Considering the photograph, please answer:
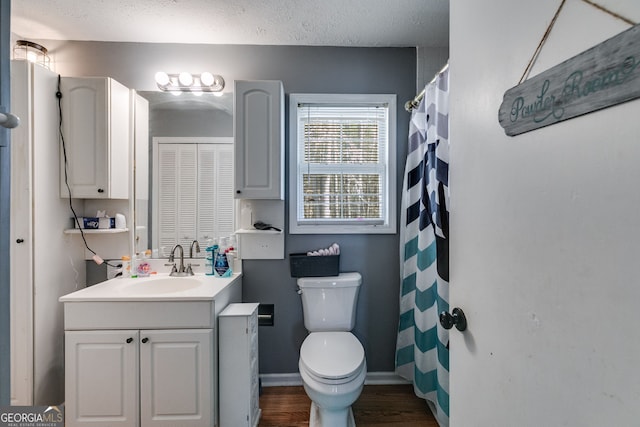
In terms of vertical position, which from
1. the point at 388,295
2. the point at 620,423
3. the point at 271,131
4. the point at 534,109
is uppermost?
the point at 271,131

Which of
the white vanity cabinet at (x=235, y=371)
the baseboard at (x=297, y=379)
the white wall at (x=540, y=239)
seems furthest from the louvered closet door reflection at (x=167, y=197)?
the white wall at (x=540, y=239)

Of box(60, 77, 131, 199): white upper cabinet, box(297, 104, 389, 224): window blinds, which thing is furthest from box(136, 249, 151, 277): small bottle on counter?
box(297, 104, 389, 224): window blinds

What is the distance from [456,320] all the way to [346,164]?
56.5 inches

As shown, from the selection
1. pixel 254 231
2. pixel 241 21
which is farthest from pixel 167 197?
pixel 241 21

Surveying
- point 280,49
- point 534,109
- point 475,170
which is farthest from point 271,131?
point 534,109

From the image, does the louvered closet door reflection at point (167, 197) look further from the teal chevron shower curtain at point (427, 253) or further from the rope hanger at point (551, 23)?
the rope hanger at point (551, 23)

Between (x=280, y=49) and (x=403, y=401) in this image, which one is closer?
(x=403, y=401)

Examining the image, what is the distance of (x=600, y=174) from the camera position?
1.51ft

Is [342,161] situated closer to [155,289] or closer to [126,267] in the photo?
[155,289]

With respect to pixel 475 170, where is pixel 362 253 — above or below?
below

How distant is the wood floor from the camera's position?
1687mm

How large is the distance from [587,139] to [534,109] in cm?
13

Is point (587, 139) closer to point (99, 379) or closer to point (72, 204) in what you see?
point (99, 379)

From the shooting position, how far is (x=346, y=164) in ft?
6.84
